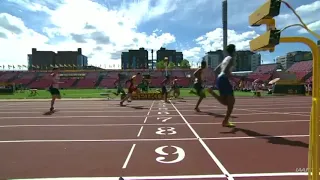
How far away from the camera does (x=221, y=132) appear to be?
736 centimetres

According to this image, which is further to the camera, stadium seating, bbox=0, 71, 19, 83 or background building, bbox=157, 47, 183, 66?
background building, bbox=157, 47, 183, 66

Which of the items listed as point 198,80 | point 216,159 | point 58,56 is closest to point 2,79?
point 58,56

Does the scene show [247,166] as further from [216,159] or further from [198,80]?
[198,80]

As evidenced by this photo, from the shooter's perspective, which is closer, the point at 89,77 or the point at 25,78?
the point at 25,78

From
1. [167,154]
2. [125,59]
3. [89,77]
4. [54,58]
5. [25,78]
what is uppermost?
[125,59]

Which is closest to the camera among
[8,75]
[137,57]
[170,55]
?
[8,75]

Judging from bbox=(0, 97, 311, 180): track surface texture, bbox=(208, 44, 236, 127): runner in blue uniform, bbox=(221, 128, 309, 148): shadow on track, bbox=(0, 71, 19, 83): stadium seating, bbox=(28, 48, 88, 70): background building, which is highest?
bbox=(28, 48, 88, 70): background building

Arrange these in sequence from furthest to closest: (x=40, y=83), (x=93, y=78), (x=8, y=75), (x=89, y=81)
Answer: (x=8, y=75) → (x=93, y=78) → (x=89, y=81) → (x=40, y=83)

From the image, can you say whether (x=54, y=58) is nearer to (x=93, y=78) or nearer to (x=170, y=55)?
(x=170, y=55)

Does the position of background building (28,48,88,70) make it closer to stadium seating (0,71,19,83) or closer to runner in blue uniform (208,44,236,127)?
stadium seating (0,71,19,83)

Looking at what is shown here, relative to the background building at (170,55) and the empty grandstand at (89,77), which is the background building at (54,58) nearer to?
the background building at (170,55)

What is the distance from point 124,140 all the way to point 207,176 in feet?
9.70

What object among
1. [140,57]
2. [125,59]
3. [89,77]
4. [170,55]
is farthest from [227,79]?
[125,59]

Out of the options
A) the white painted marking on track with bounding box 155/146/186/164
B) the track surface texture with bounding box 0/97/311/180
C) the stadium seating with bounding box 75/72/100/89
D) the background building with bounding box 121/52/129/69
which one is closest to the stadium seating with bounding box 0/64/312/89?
the stadium seating with bounding box 75/72/100/89
